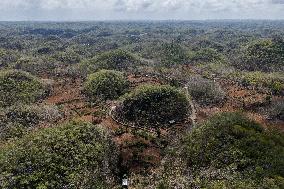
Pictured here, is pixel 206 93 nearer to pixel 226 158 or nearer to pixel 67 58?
pixel 226 158

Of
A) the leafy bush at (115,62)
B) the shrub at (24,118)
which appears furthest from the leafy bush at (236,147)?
the leafy bush at (115,62)

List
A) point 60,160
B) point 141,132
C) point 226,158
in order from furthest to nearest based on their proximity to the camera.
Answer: point 141,132 → point 60,160 → point 226,158

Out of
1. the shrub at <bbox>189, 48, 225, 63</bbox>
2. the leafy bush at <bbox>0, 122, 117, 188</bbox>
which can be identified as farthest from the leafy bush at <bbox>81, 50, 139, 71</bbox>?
the leafy bush at <bbox>0, 122, 117, 188</bbox>

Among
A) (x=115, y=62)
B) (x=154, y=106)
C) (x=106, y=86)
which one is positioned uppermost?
(x=154, y=106)

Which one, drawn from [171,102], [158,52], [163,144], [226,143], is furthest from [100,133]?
[158,52]

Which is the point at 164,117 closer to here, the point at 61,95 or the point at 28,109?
the point at 28,109

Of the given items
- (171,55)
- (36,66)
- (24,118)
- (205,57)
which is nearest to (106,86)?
(24,118)
